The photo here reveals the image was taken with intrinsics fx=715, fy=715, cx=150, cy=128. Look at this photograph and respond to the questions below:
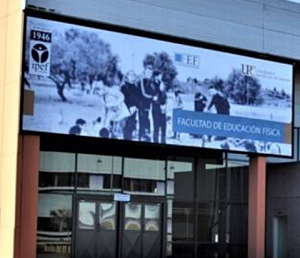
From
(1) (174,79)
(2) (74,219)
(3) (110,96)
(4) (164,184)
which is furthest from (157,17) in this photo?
(2) (74,219)

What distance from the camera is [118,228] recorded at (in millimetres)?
25250

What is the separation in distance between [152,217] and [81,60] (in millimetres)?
7031

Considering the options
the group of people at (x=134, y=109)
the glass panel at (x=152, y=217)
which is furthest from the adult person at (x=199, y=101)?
the glass panel at (x=152, y=217)

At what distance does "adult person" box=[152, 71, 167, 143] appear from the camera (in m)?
23.5

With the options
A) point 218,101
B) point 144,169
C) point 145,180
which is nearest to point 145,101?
point 218,101

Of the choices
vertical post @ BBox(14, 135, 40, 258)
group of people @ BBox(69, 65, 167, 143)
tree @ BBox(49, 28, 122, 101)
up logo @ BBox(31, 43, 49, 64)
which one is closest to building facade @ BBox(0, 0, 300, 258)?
vertical post @ BBox(14, 135, 40, 258)

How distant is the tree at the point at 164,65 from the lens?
924 inches

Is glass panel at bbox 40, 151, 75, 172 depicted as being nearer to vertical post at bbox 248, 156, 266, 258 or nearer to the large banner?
the large banner

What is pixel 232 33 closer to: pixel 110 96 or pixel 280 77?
pixel 280 77

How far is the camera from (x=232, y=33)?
27359 millimetres

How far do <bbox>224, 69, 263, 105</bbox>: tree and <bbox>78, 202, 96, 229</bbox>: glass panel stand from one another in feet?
20.5

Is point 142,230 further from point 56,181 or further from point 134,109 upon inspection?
point 134,109

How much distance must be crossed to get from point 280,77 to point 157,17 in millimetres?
5108

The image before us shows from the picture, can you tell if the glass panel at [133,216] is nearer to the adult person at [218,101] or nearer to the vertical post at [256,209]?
the vertical post at [256,209]
